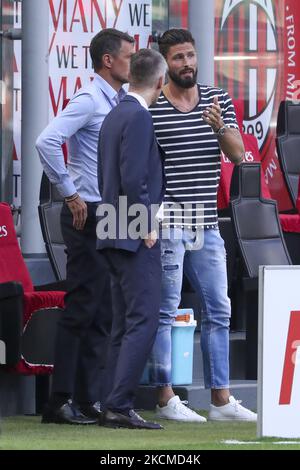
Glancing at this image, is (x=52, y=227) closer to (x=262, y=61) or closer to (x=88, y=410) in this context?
(x=88, y=410)

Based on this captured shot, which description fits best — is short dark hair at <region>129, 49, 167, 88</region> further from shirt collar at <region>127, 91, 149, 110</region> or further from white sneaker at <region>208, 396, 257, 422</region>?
white sneaker at <region>208, 396, 257, 422</region>

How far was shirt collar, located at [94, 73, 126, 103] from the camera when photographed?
338 inches

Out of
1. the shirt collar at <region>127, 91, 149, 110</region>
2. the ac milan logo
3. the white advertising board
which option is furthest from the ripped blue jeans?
the ac milan logo

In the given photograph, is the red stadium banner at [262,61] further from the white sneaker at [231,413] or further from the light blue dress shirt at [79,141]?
the light blue dress shirt at [79,141]

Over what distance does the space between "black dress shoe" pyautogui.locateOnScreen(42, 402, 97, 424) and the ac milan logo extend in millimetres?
5590

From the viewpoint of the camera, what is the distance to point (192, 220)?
344 inches

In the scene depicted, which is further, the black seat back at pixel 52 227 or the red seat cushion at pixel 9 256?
the black seat back at pixel 52 227

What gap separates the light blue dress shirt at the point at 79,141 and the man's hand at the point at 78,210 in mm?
49

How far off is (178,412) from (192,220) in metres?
0.97

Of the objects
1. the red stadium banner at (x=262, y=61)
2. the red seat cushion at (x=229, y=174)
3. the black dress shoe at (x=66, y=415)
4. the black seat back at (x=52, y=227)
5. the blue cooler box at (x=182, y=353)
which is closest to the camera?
the black dress shoe at (x=66, y=415)

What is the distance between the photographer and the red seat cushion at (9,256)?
31.3 feet

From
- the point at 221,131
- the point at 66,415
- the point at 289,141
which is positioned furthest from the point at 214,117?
the point at 289,141

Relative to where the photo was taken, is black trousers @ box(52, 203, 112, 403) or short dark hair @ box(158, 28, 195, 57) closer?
black trousers @ box(52, 203, 112, 403)

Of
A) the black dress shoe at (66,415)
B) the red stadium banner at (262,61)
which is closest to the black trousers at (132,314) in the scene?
the black dress shoe at (66,415)
